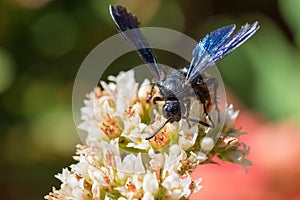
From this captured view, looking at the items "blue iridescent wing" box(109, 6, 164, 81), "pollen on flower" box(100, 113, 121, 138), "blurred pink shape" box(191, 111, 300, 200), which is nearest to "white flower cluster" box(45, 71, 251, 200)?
"pollen on flower" box(100, 113, 121, 138)

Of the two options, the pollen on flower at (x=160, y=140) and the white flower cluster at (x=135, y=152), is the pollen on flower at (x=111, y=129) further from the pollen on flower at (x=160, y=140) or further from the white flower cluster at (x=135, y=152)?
the pollen on flower at (x=160, y=140)

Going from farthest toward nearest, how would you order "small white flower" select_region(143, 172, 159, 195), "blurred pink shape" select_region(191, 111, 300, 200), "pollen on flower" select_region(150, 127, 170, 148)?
"blurred pink shape" select_region(191, 111, 300, 200), "pollen on flower" select_region(150, 127, 170, 148), "small white flower" select_region(143, 172, 159, 195)

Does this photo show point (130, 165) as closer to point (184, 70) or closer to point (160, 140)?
point (160, 140)

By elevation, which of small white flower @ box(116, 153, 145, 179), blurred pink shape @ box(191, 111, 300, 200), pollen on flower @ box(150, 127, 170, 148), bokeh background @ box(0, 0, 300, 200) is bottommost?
small white flower @ box(116, 153, 145, 179)

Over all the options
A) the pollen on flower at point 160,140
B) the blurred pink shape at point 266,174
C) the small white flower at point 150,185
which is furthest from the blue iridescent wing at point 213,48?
the blurred pink shape at point 266,174

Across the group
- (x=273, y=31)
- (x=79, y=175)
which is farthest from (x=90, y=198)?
(x=273, y=31)

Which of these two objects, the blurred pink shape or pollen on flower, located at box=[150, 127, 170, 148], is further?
the blurred pink shape

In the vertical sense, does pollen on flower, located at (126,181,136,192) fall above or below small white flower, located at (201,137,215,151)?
below

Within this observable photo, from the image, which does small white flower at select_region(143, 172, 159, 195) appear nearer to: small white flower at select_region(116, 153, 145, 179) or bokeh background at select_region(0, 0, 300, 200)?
small white flower at select_region(116, 153, 145, 179)
